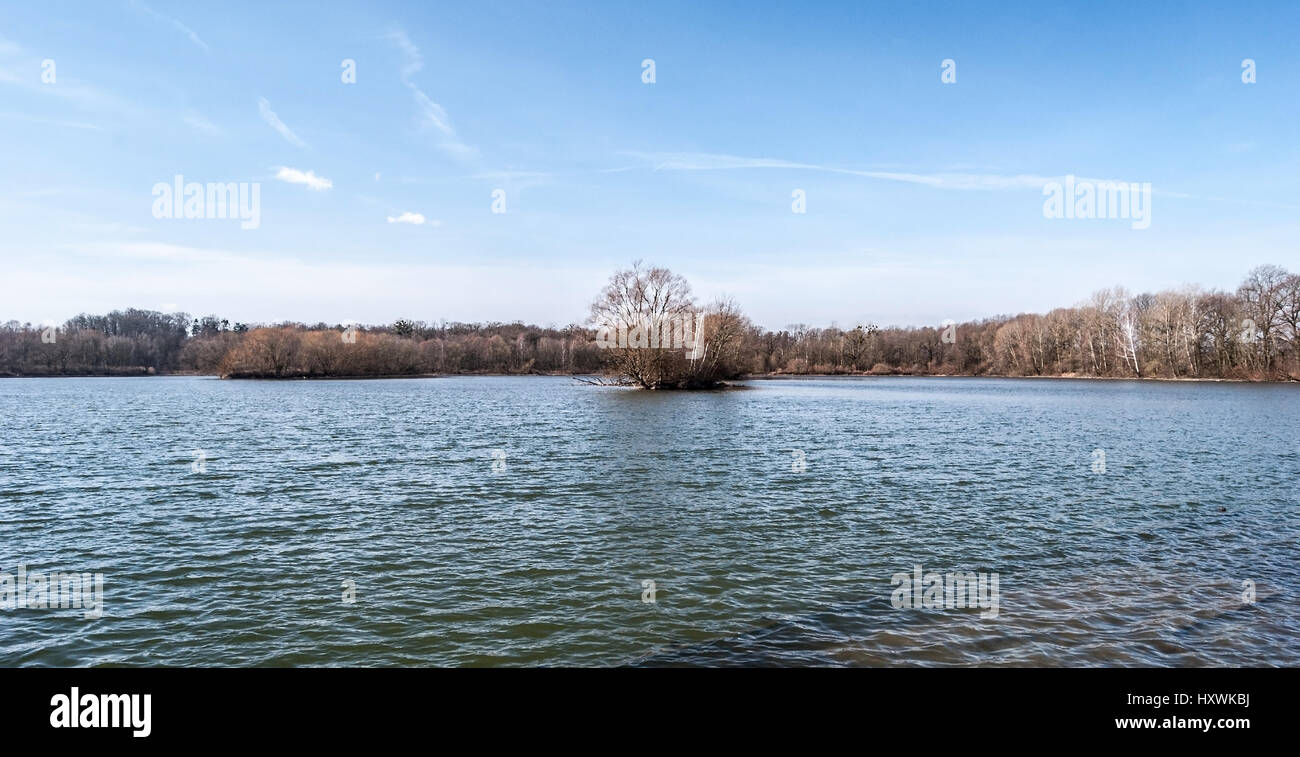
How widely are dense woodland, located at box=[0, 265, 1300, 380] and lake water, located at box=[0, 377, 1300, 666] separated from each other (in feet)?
164

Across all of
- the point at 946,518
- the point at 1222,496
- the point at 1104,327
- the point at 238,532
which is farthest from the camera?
the point at 1104,327

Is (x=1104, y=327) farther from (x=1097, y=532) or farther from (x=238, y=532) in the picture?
(x=238, y=532)

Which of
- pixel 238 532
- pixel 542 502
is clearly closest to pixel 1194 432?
pixel 542 502

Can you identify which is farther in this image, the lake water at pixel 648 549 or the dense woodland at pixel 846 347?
the dense woodland at pixel 846 347

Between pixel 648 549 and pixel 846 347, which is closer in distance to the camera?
pixel 648 549

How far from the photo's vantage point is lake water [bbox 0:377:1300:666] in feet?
28.2

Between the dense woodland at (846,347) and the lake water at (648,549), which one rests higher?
the dense woodland at (846,347)

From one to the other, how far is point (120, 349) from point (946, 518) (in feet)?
578

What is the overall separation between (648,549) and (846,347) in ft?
474

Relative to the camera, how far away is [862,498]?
685 inches

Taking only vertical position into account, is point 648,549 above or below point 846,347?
below

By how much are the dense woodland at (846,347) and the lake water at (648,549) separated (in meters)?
49.9

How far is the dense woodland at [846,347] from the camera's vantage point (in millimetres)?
89562

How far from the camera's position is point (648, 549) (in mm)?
12859
